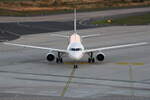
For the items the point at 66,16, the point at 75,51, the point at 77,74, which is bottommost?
the point at 66,16

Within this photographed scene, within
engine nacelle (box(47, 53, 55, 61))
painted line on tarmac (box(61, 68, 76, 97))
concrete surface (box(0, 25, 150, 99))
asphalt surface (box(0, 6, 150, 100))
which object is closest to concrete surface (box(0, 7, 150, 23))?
asphalt surface (box(0, 6, 150, 100))

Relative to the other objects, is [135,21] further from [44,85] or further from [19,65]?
[44,85]

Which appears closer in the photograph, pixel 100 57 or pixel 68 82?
pixel 68 82

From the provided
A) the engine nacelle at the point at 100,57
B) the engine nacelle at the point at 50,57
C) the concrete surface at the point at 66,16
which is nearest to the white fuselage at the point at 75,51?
the engine nacelle at the point at 50,57

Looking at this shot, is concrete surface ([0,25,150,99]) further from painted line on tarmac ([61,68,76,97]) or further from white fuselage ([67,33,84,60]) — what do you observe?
white fuselage ([67,33,84,60])

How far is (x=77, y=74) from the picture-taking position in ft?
141

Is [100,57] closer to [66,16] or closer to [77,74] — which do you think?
[77,74]

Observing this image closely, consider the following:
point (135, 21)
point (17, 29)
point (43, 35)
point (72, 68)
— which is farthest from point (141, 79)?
point (135, 21)

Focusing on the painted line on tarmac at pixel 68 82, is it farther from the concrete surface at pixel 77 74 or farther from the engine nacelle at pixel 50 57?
the engine nacelle at pixel 50 57

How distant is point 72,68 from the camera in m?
46.2

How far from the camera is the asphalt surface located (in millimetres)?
35209

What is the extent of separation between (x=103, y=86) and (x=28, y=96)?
727 centimetres

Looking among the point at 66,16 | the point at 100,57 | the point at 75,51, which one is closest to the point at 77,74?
the point at 75,51

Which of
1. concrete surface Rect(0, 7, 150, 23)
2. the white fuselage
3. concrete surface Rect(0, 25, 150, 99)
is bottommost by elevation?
concrete surface Rect(0, 7, 150, 23)
